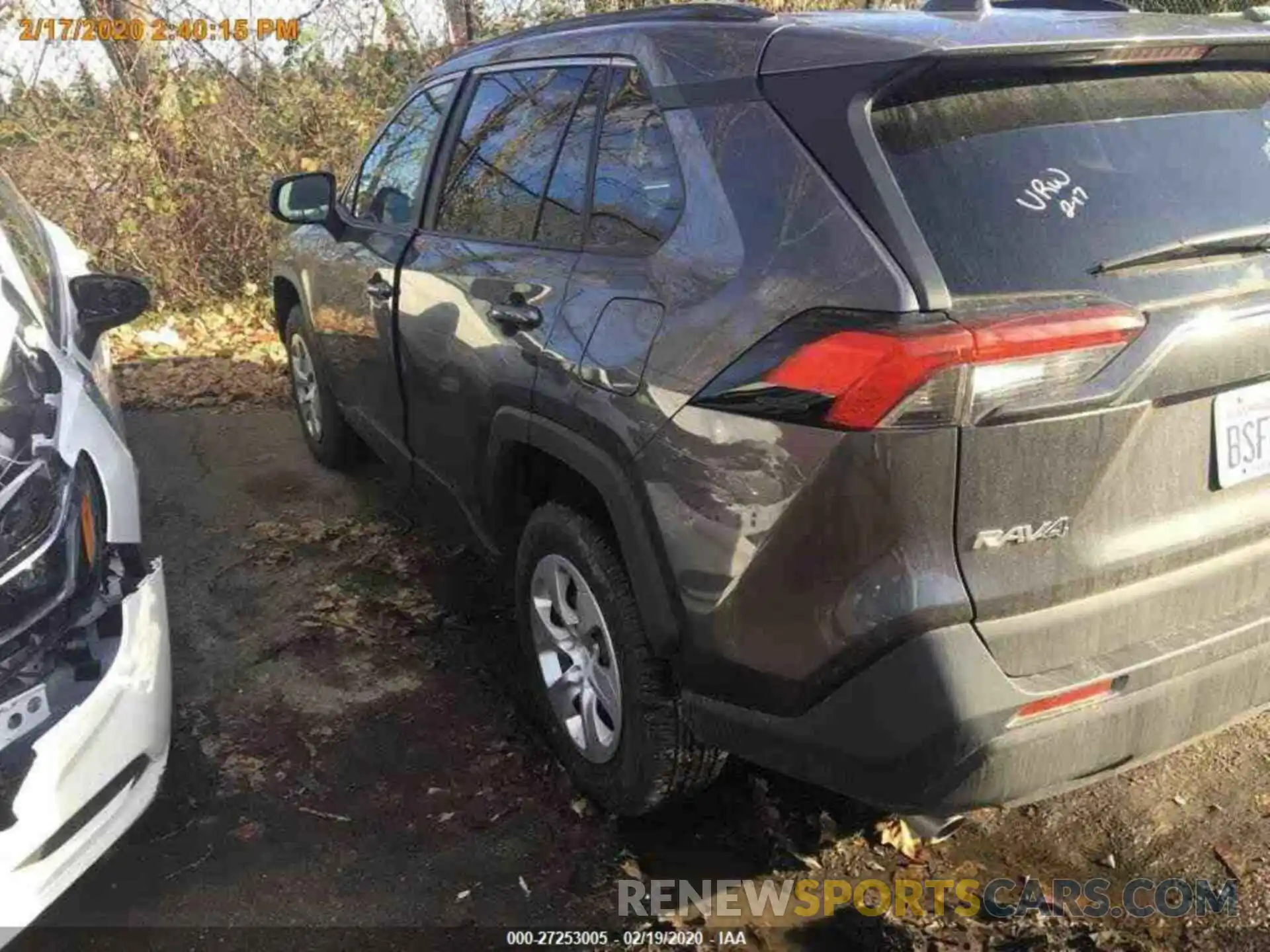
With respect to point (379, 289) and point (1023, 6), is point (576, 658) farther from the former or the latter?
point (1023, 6)

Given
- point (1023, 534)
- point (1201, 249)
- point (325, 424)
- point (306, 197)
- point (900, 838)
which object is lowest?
point (900, 838)

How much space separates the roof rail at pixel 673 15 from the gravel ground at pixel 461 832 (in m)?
1.62

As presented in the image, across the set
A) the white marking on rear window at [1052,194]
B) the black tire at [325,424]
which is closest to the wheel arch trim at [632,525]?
the white marking on rear window at [1052,194]

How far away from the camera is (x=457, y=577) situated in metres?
4.21

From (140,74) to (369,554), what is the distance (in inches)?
228

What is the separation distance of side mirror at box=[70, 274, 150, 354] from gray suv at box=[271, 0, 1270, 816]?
76.9 inches

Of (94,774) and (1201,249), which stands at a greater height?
(1201,249)

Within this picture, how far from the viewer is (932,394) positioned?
1.82 m

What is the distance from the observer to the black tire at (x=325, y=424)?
4887 mm

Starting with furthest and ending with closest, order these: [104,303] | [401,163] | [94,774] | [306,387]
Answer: [306,387], [401,163], [104,303], [94,774]

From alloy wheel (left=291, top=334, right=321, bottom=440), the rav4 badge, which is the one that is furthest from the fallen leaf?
alloy wheel (left=291, top=334, right=321, bottom=440)

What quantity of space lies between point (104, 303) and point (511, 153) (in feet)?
5.35

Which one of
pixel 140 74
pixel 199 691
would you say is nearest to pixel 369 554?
pixel 199 691

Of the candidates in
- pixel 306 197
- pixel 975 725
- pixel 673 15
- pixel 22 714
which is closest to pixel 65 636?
pixel 22 714
